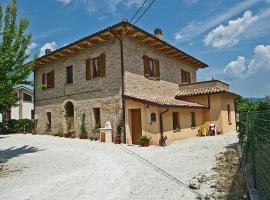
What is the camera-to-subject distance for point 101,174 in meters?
7.57

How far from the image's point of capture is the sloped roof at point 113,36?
14.8 meters

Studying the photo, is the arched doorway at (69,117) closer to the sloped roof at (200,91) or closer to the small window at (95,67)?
the small window at (95,67)

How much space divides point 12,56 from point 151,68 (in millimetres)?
9845

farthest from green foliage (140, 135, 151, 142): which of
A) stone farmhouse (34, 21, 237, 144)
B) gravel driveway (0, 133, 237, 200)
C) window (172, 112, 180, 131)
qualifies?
window (172, 112, 180, 131)

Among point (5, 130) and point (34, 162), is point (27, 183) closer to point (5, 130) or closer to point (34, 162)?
point (34, 162)

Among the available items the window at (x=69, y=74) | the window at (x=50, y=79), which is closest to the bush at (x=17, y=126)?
the window at (x=50, y=79)

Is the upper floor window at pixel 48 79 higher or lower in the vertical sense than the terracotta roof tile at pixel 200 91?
higher

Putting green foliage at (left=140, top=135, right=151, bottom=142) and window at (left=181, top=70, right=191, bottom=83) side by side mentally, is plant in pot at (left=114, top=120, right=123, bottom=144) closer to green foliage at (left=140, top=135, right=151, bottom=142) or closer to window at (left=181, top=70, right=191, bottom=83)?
green foliage at (left=140, top=135, right=151, bottom=142)

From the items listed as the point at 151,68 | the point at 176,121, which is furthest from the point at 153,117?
the point at 151,68

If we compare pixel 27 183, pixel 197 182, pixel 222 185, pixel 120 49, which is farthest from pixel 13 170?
pixel 120 49

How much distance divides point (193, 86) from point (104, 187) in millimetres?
15937

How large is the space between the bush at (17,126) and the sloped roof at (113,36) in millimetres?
→ 5383

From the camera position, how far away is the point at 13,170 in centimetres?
855

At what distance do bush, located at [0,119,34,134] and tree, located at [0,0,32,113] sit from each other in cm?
1285
